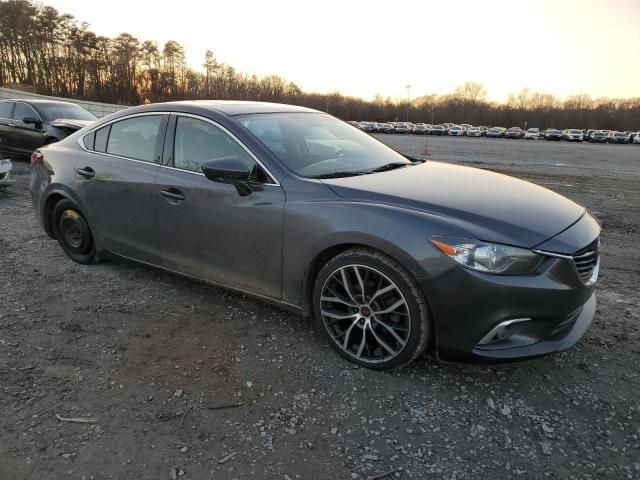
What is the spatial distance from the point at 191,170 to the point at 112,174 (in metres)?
0.93

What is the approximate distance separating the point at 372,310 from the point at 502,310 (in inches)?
29.3

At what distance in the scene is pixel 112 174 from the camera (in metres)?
4.04

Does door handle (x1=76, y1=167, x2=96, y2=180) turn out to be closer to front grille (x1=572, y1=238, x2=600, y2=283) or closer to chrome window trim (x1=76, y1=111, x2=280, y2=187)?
chrome window trim (x1=76, y1=111, x2=280, y2=187)

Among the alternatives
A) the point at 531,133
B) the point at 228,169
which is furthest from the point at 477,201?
the point at 531,133

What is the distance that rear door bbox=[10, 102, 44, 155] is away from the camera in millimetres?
10383

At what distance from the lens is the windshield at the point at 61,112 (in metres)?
10.6

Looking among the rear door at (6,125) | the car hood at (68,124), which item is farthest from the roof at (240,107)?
the rear door at (6,125)

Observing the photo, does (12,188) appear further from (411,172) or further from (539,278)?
Answer: (539,278)

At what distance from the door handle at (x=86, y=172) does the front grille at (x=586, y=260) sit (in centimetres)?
383

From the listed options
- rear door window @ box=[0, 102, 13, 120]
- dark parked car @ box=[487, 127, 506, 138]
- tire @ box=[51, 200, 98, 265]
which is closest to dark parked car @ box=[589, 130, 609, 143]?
dark parked car @ box=[487, 127, 506, 138]

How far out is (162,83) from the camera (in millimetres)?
77812

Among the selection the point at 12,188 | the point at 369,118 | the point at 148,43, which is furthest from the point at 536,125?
the point at 12,188

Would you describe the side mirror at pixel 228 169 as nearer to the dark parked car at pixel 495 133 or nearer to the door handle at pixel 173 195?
the door handle at pixel 173 195

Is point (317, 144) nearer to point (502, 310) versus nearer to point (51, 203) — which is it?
point (502, 310)
